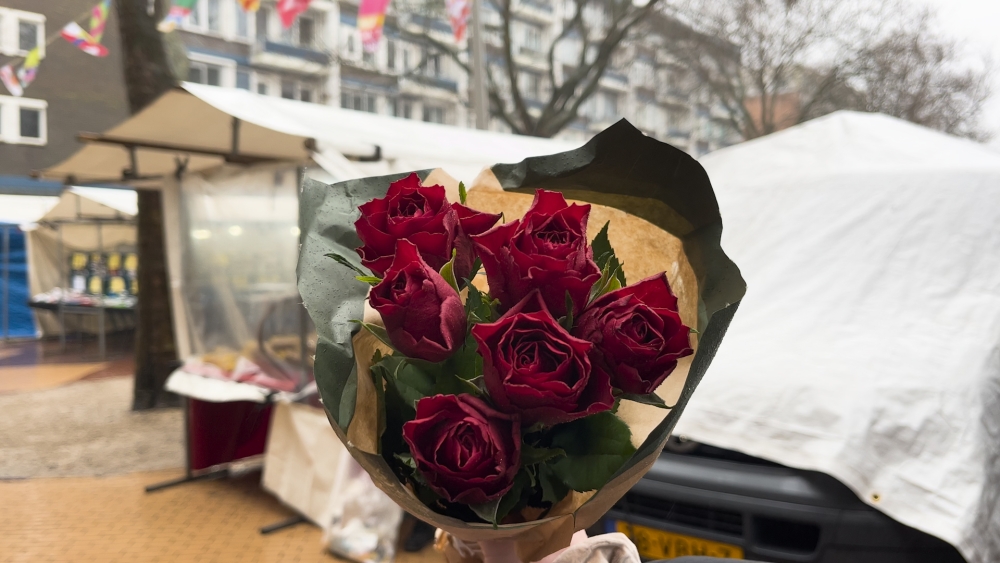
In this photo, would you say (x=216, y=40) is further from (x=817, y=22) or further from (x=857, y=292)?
(x=857, y=292)

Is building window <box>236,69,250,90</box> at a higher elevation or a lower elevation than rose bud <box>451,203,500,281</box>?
higher

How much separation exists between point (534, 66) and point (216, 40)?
16.4 metres

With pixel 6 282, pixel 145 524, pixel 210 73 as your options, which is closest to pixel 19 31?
pixel 210 73

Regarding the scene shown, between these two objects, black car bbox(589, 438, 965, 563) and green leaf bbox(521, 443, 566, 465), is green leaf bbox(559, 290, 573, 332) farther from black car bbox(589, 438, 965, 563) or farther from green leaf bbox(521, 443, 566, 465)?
black car bbox(589, 438, 965, 563)

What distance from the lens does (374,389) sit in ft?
2.89

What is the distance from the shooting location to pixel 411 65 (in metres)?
27.2

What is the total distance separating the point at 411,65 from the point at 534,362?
2800 cm

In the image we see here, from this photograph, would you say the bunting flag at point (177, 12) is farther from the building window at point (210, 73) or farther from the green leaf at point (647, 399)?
the building window at point (210, 73)

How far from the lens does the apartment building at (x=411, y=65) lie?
17.8 m

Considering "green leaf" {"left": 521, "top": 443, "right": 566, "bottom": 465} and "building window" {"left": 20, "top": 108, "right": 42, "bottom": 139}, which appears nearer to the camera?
"green leaf" {"left": 521, "top": 443, "right": 566, "bottom": 465}

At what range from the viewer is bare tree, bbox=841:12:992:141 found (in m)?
16.2

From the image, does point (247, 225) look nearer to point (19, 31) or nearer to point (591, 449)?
point (591, 449)

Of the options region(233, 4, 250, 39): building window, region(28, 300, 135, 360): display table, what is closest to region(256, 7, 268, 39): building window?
region(233, 4, 250, 39): building window

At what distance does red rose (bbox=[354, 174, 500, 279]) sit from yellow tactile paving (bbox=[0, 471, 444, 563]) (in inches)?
143
